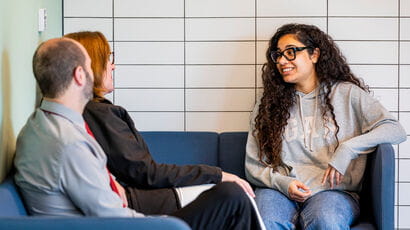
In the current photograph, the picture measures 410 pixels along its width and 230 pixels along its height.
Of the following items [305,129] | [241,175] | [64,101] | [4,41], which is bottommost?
[241,175]

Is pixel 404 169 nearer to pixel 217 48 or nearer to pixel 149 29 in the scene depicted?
pixel 217 48

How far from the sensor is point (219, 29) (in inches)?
144

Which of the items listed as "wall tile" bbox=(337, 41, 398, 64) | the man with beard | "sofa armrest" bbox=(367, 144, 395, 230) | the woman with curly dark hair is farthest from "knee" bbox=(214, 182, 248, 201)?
"wall tile" bbox=(337, 41, 398, 64)

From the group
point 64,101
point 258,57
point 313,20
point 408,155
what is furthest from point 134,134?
point 408,155

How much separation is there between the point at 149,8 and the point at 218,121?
2.57ft

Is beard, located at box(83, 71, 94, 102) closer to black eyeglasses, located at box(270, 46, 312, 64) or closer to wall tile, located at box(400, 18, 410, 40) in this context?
black eyeglasses, located at box(270, 46, 312, 64)

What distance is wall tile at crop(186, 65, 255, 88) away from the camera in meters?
3.69

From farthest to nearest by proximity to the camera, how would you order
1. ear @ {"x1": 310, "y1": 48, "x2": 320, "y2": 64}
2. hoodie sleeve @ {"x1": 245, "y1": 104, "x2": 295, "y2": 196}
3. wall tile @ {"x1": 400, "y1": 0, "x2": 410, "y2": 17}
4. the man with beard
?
wall tile @ {"x1": 400, "y1": 0, "x2": 410, "y2": 17} → ear @ {"x1": 310, "y1": 48, "x2": 320, "y2": 64} → hoodie sleeve @ {"x1": 245, "y1": 104, "x2": 295, "y2": 196} → the man with beard

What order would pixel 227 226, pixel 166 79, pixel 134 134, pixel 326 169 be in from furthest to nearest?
pixel 166 79 < pixel 326 169 < pixel 134 134 < pixel 227 226

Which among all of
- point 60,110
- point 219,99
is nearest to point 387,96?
point 219,99

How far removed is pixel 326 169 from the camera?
3.17 meters

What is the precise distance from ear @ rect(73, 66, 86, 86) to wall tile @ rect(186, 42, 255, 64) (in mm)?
1615

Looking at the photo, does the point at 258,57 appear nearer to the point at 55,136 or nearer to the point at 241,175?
the point at 241,175

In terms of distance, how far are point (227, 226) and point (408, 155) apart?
5.91 feet
